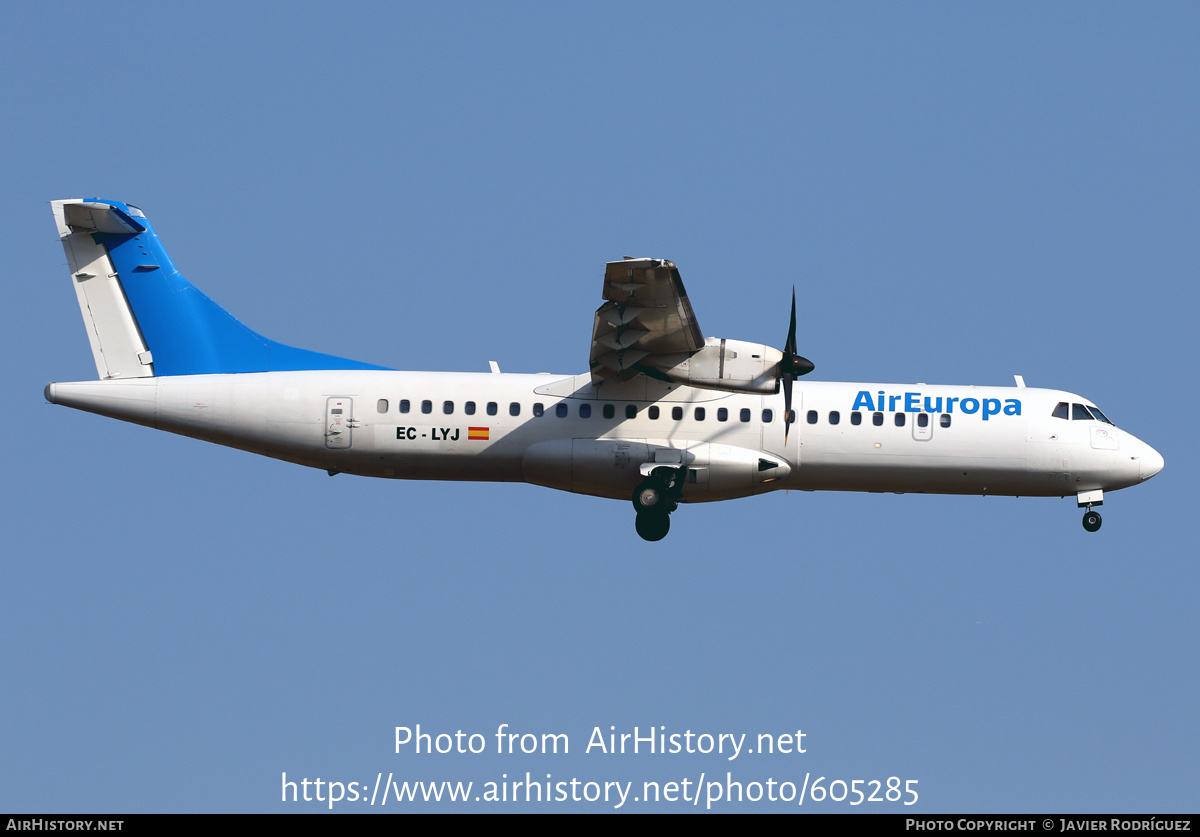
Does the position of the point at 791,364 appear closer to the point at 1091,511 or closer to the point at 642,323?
the point at 642,323

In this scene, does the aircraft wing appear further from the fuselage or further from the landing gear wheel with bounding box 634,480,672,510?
the landing gear wheel with bounding box 634,480,672,510

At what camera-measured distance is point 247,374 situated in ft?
82.4

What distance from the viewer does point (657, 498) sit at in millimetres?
24266

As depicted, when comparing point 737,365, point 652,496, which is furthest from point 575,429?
point 737,365

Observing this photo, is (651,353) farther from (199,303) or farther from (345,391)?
(199,303)

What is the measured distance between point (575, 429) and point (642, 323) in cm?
292

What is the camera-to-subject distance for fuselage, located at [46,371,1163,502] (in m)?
24.4

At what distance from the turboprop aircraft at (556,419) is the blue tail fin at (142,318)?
3 centimetres

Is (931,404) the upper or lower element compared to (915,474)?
upper

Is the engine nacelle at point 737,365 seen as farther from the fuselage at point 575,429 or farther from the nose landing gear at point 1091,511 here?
the nose landing gear at point 1091,511

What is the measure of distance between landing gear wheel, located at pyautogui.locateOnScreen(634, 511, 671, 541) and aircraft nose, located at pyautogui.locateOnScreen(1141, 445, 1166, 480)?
9.22 metres

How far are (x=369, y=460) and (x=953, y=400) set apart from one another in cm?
1102

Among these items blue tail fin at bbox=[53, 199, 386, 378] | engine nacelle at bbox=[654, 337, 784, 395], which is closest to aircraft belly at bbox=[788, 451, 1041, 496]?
engine nacelle at bbox=[654, 337, 784, 395]
